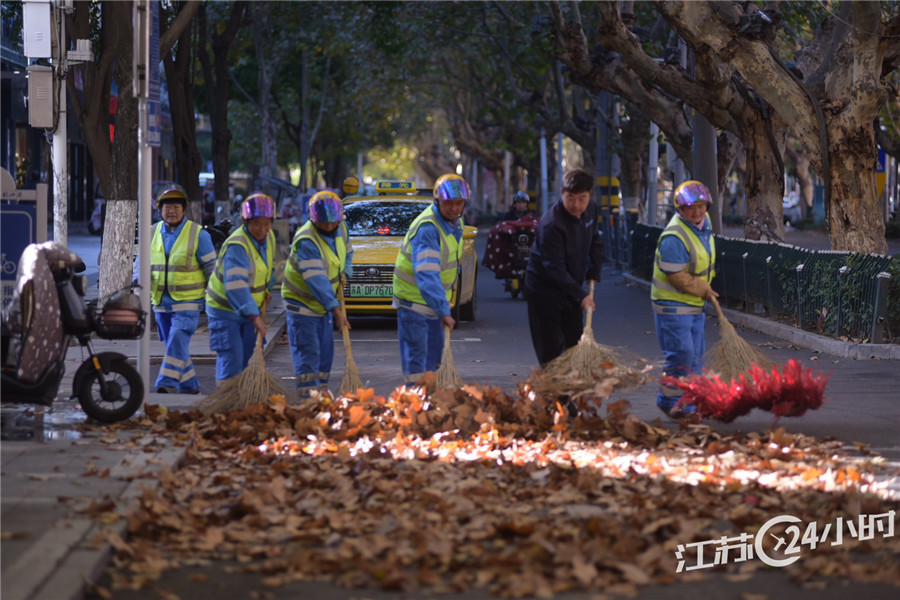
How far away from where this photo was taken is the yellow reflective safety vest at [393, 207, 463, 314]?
9.24m

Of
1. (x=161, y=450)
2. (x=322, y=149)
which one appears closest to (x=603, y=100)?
(x=161, y=450)

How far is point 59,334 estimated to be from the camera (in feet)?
27.0

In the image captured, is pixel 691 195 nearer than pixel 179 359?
Yes

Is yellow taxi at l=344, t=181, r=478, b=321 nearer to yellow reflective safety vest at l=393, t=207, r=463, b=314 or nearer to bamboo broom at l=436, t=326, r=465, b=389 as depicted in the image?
yellow reflective safety vest at l=393, t=207, r=463, b=314

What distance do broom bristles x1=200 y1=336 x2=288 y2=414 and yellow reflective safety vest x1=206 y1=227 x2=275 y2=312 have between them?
2.49 feet

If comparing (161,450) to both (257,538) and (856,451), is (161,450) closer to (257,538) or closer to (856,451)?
(257,538)

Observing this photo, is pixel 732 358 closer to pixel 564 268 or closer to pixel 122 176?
pixel 564 268

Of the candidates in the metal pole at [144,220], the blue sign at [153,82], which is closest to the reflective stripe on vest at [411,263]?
the metal pole at [144,220]

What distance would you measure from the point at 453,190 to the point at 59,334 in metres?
2.80

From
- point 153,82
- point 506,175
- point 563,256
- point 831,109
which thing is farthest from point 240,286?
point 506,175

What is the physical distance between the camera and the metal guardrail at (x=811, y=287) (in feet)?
44.1

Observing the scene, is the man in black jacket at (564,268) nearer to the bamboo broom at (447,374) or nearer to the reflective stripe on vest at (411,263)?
the reflective stripe on vest at (411,263)

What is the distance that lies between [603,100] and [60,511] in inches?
1104

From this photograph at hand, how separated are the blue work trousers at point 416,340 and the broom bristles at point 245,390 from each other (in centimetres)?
98
